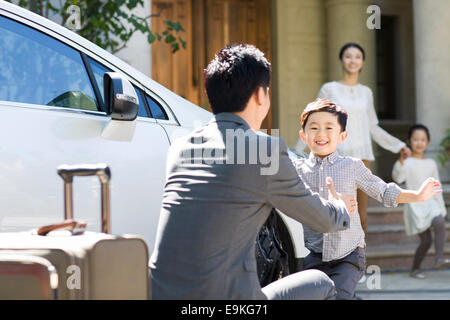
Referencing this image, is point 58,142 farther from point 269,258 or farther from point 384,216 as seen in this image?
point 384,216

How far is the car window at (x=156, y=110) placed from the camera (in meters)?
3.48

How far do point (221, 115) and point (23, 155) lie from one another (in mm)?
998

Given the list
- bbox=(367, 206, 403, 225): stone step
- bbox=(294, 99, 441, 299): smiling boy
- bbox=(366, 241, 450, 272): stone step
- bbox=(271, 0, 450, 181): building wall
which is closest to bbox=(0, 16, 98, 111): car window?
bbox=(294, 99, 441, 299): smiling boy

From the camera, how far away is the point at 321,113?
10.6ft

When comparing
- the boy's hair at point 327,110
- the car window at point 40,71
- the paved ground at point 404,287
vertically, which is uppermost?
the car window at point 40,71

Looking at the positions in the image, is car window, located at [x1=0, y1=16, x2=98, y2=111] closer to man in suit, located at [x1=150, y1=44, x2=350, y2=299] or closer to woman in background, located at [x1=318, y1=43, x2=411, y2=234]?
man in suit, located at [x1=150, y1=44, x2=350, y2=299]

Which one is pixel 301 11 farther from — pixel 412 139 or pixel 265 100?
pixel 265 100

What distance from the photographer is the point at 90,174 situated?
85.1 inches

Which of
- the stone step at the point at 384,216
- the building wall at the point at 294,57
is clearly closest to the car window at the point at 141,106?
the stone step at the point at 384,216

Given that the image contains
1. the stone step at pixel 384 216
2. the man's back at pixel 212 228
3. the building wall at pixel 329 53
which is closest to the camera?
the man's back at pixel 212 228

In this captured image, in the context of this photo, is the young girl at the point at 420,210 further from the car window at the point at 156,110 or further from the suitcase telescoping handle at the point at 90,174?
the suitcase telescoping handle at the point at 90,174

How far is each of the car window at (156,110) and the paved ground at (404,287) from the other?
2.50 metres

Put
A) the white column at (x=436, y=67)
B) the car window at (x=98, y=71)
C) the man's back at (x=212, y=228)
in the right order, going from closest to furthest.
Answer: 1. the man's back at (x=212, y=228)
2. the car window at (x=98, y=71)
3. the white column at (x=436, y=67)

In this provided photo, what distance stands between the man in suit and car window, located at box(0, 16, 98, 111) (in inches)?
37.9
